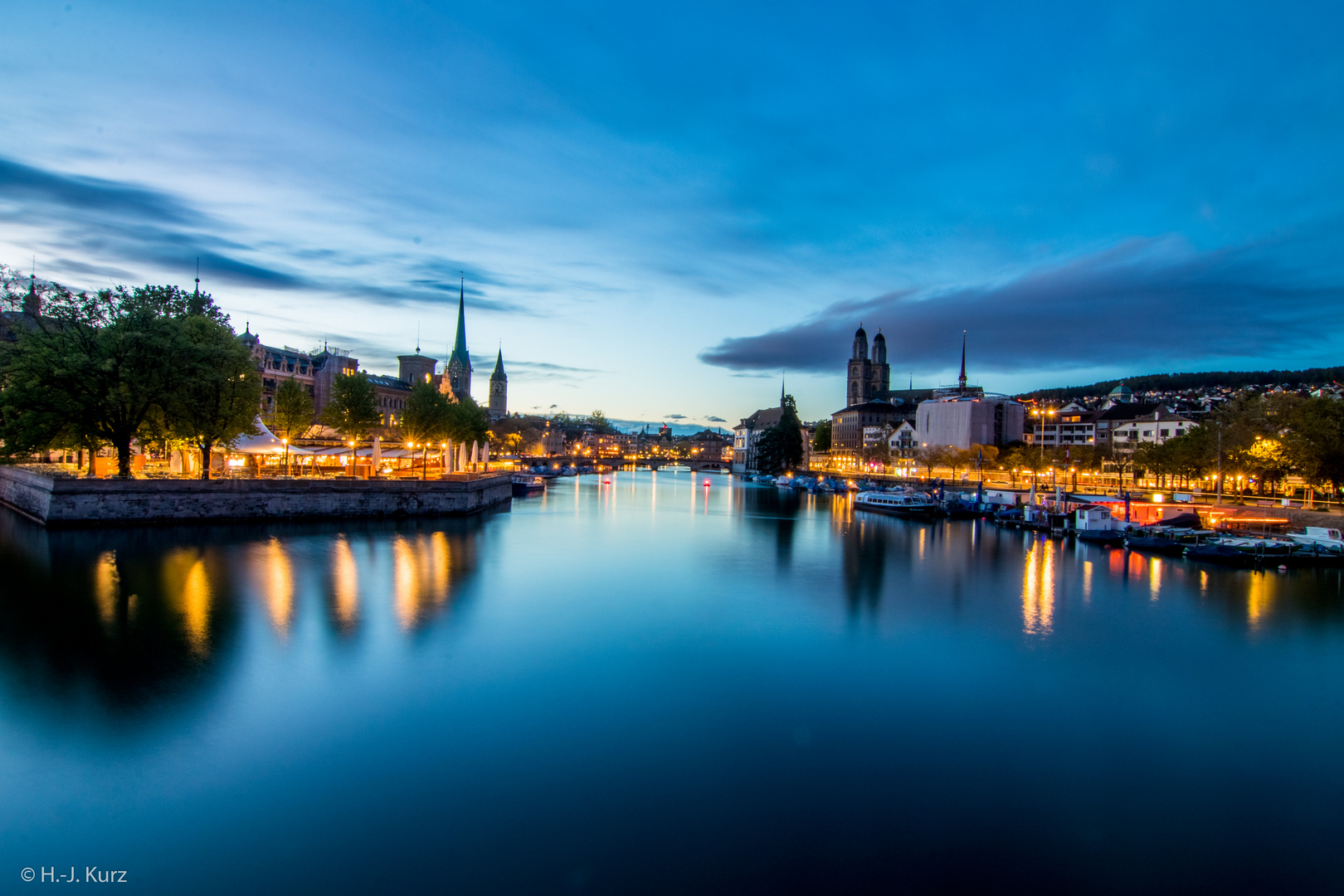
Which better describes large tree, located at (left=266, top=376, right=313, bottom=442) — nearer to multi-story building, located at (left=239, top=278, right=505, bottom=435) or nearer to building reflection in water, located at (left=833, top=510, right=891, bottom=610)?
multi-story building, located at (left=239, top=278, right=505, bottom=435)

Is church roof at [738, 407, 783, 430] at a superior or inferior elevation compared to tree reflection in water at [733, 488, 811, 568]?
superior

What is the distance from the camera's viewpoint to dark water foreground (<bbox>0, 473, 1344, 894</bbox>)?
300 inches

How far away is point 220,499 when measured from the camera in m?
31.6

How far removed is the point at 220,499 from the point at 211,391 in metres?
4.78

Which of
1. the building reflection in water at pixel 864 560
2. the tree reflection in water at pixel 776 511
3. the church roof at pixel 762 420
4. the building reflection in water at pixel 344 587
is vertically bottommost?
the tree reflection in water at pixel 776 511

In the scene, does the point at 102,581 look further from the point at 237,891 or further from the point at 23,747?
the point at 237,891

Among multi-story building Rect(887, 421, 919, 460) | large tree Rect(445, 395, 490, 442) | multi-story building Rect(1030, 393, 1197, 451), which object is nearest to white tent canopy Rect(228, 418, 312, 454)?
large tree Rect(445, 395, 490, 442)

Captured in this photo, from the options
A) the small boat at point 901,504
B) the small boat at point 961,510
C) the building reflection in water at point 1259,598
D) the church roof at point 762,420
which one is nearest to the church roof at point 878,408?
the church roof at point 762,420

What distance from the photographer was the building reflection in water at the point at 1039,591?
18656mm

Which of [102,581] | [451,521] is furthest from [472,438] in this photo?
[102,581]

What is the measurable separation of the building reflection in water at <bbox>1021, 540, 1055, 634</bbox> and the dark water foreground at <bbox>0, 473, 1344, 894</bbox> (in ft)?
0.79

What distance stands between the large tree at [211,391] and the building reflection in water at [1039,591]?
3198 centimetres

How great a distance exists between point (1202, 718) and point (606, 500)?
167ft

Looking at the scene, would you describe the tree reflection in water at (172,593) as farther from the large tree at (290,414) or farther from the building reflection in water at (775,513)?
the large tree at (290,414)
